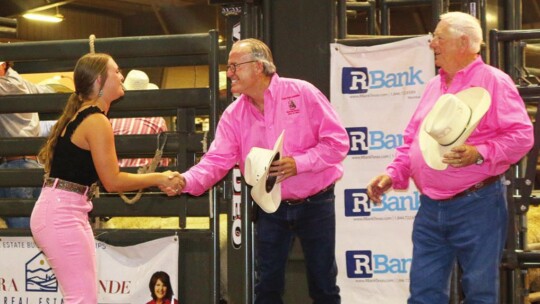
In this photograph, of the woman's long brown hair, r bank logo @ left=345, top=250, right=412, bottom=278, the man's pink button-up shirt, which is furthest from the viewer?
r bank logo @ left=345, top=250, right=412, bottom=278

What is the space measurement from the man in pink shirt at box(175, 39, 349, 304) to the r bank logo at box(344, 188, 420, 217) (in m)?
0.68

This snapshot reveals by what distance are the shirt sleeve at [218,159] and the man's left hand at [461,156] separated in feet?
4.74

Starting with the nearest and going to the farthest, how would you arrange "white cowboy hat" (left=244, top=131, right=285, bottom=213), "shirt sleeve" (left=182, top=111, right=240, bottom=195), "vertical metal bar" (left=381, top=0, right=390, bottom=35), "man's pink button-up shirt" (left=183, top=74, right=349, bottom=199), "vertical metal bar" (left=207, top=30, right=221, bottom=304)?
"white cowboy hat" (left=244, top=131, right=285, bottom=213), "man's pink button-up shirt" (left=183, top=74, right=349, bottom=199), "shirt sleeve" (left=182, top=111, right=240, bottom=195), "vertical metal bar" (left=207, top=30, right=221, bottom=304), "vertical metal bar" (left=381, top=0, right=390, bottom=35)

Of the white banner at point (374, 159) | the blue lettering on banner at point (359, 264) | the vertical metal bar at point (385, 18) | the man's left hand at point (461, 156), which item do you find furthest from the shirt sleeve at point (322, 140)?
the vertical metal bar at point (385, 18)

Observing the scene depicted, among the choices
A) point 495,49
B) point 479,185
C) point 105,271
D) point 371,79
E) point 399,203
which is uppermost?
point 495,49

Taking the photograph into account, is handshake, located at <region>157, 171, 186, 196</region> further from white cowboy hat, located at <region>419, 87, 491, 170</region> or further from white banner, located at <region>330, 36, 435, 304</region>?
white cowboy hat, located at <region>419, 87, 491, 170</region>

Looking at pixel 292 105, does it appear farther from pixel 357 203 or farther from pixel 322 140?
pixel 357 203

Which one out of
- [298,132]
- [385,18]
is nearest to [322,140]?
[298,132]

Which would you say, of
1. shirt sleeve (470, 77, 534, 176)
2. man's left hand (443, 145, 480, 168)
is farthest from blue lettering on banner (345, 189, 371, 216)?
man's left hand (443, 145, 480, 168)

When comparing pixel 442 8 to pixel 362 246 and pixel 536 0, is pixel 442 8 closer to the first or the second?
pixel 362 246

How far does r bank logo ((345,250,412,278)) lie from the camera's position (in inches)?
207

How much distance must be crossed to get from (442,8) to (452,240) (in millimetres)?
1837

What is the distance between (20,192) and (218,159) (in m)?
1.90

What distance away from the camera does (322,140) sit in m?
4.59
